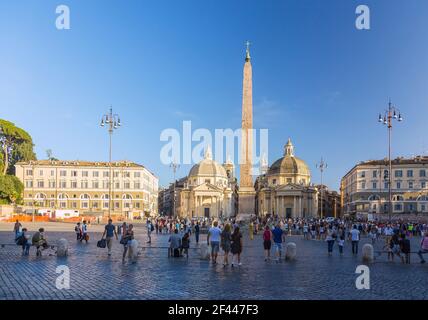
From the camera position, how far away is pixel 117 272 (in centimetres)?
1396

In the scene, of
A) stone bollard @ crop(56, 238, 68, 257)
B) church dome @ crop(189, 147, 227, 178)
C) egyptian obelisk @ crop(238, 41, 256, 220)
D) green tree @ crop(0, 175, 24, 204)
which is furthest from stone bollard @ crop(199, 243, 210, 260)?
church dome @ crop(189, 147, 227, 178)

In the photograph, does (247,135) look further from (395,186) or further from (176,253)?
(395,186)

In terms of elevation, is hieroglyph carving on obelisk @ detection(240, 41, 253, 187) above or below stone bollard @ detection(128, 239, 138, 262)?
above

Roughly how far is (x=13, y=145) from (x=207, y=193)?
38396 millimetres

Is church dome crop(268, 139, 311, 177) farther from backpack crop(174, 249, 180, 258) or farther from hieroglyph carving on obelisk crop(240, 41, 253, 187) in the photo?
backpack crop(174, 249, 180, 258)

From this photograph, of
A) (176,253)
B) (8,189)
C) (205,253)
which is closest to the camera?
(205,253)

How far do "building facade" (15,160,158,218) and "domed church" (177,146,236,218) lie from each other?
12.7 metres

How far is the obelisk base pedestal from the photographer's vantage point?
2041 inches

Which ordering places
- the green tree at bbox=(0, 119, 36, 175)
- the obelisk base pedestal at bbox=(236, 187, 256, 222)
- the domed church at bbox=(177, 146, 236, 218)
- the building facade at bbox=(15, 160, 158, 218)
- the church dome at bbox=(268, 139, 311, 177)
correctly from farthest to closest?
the domed church at bbox=(177, 146, 236, 218)
the church dome at bbox=(268, 139, 311, 177)
the building facade at bbox=(15, 160, 158, 218)
the green tree at bbox=(0, 119, 36, 175)
the obelisk base pedestal at bbox=(236, 187, 256, 222)

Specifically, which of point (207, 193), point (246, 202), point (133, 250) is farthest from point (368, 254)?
point (207, 193)

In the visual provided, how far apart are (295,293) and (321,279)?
8.50ft

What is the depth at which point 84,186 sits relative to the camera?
88812mm

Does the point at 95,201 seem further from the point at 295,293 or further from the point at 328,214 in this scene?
the point at 295,293
